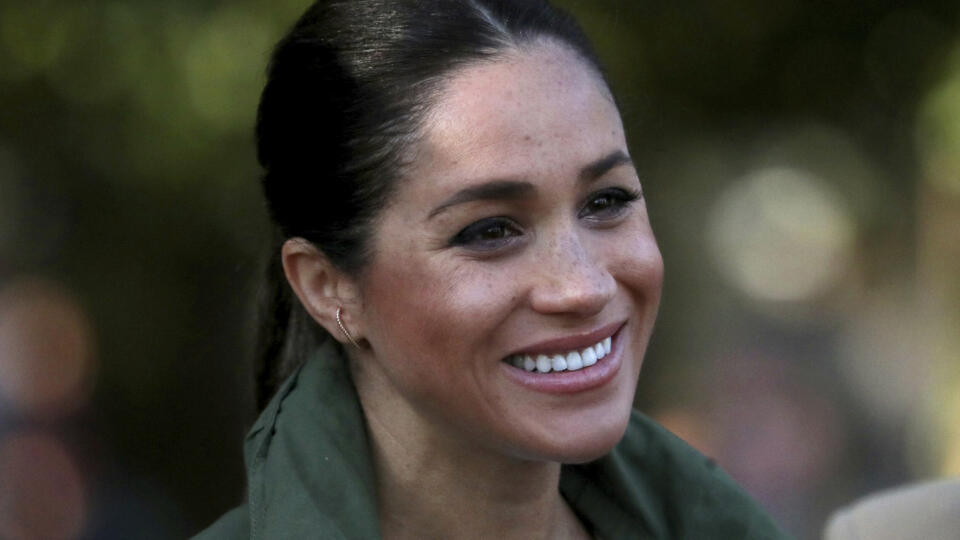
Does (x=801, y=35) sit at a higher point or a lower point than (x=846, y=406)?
higher

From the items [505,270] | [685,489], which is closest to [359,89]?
[505,270]

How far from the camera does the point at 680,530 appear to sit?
7.84ft

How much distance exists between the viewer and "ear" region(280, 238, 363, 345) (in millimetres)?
2130

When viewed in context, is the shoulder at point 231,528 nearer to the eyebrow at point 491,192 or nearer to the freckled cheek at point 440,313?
the freckled cheek at point 440,313

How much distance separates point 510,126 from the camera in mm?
1964

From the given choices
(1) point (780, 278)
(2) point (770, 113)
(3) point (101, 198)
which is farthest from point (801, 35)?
(3) point (101, 198)

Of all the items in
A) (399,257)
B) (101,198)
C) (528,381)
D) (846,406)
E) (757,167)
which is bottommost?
(846,406)

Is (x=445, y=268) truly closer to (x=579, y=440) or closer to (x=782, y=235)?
(x=579, y=440)

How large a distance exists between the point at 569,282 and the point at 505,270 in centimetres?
10

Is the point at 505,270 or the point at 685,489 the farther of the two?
the point at 685,489

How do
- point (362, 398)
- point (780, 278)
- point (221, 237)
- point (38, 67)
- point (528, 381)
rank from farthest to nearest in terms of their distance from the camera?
point (780, 278) < point (221, 237) < point (38, 67) < point (362, 398) < point (528, 381)

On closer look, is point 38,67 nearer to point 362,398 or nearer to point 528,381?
point 362,398

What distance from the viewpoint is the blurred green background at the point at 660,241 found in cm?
389

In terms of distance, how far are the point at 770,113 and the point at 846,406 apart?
46.9 inches
